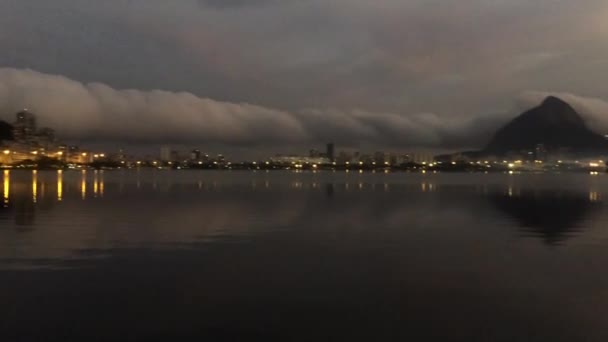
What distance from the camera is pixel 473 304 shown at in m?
16.3

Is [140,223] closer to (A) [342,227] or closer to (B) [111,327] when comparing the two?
(A) [342,227]

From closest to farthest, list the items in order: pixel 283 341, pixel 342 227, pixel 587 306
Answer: pixel 283 341 < pixel 587 306 < pixel 342 227

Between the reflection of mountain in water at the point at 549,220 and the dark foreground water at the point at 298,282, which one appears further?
the reflection of mountain in water at the point at 549,220

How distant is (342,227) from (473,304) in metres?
19.4

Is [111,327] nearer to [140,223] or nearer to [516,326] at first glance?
[516,326]

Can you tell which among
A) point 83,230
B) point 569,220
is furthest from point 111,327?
point 569,220

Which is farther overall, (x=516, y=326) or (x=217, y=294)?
(x=217, y=294)

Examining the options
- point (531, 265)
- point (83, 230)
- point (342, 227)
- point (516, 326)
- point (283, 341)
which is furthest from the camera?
point (342, 227)

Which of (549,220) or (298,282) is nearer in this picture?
(298,282)

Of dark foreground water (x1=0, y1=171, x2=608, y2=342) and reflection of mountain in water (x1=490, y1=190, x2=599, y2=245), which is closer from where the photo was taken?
dark foreground water (x1=0, y1=171, x2=608, y2=342)

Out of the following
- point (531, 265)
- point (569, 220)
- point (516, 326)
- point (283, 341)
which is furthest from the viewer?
point (569, 220)

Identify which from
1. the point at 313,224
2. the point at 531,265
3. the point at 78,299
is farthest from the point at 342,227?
the point at 78,299

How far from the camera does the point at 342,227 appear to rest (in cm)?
3559

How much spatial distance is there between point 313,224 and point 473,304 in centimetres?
2141
